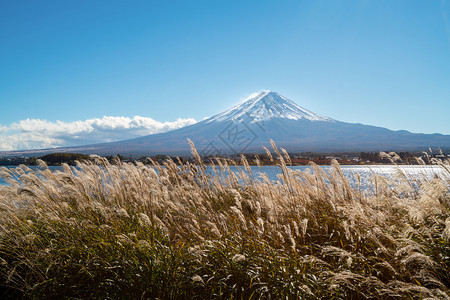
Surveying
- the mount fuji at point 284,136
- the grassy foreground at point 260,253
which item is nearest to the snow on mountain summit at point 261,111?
the mount fuji at point 284,136

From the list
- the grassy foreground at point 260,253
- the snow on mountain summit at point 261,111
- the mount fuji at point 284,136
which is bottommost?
the grassy foreground at point 260,253

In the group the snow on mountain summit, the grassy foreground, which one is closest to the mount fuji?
the snow on mountain summit

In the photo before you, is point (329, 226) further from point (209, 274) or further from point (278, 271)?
point (209, 274)

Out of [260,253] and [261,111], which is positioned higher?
[261,111]

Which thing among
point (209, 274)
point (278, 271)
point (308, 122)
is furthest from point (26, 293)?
point (308, 122)

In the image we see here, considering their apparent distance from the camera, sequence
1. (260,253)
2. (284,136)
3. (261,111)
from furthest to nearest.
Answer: (284,136)
(261,111)
(260,253)

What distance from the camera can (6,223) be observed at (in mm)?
4074

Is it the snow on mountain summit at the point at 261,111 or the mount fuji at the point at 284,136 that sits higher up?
the snow on mountain summit at the point at 261,111

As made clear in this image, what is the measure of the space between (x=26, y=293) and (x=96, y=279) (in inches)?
34.8

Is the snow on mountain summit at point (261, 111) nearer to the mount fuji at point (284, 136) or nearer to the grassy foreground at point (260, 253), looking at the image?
the mount fuji at point (284, 136)

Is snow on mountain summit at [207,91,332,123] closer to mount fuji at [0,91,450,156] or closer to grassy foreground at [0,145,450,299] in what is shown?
mount fuji at [0,91,450,156]

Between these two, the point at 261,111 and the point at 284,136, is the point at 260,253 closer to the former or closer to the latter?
the point at 261,111

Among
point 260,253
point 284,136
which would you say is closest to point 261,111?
point 284,136

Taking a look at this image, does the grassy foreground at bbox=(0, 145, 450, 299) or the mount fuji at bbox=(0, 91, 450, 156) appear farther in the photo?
the mount fuji at bbox=(0, 91, 450, 156)
